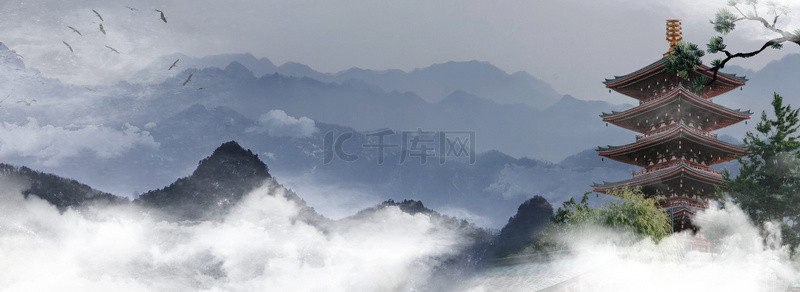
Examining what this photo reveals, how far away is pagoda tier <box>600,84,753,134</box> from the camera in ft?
127

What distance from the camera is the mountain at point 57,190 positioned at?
80.1 m

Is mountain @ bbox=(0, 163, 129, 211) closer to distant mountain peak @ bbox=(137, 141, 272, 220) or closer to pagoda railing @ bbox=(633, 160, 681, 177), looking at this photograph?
distant mountain peak @ bbox=(137, 141, 272, 220)

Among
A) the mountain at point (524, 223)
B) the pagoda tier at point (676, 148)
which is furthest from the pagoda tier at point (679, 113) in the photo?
the mountain at point (524, 223)

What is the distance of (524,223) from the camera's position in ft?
293

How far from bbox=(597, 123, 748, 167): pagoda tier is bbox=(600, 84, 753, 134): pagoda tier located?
0.70m

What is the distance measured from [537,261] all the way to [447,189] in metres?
83.6

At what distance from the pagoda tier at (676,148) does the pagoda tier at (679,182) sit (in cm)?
80

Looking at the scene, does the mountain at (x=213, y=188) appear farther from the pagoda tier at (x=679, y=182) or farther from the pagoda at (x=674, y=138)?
the pagoda tier at (x=679, y=182)

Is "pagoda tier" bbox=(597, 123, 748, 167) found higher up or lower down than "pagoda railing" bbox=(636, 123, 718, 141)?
lower down

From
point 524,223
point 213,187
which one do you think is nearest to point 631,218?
point 524,223

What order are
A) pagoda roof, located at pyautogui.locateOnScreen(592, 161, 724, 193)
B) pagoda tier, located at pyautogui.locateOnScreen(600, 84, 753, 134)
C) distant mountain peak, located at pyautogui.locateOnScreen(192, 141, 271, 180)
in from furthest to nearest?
1. distant mountain peak, located at pyautogui.locateOnScreen(192, 141, 271, 180)
2. pagoda tier, located at pyautogui.locateOnScreen(600, 84, 753, 134)
3. pagoda roof, located at pyautogui.locateOnScreen(592, 161, 724, 193)

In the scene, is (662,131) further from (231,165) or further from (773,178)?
(231,165)

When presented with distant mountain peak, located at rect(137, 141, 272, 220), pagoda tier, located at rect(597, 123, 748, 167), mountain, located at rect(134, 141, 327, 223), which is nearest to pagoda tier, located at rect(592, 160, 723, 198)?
pagoda tier, located at rect(597, 123, 748, 167)

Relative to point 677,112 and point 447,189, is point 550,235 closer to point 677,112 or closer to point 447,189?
point 677,112
